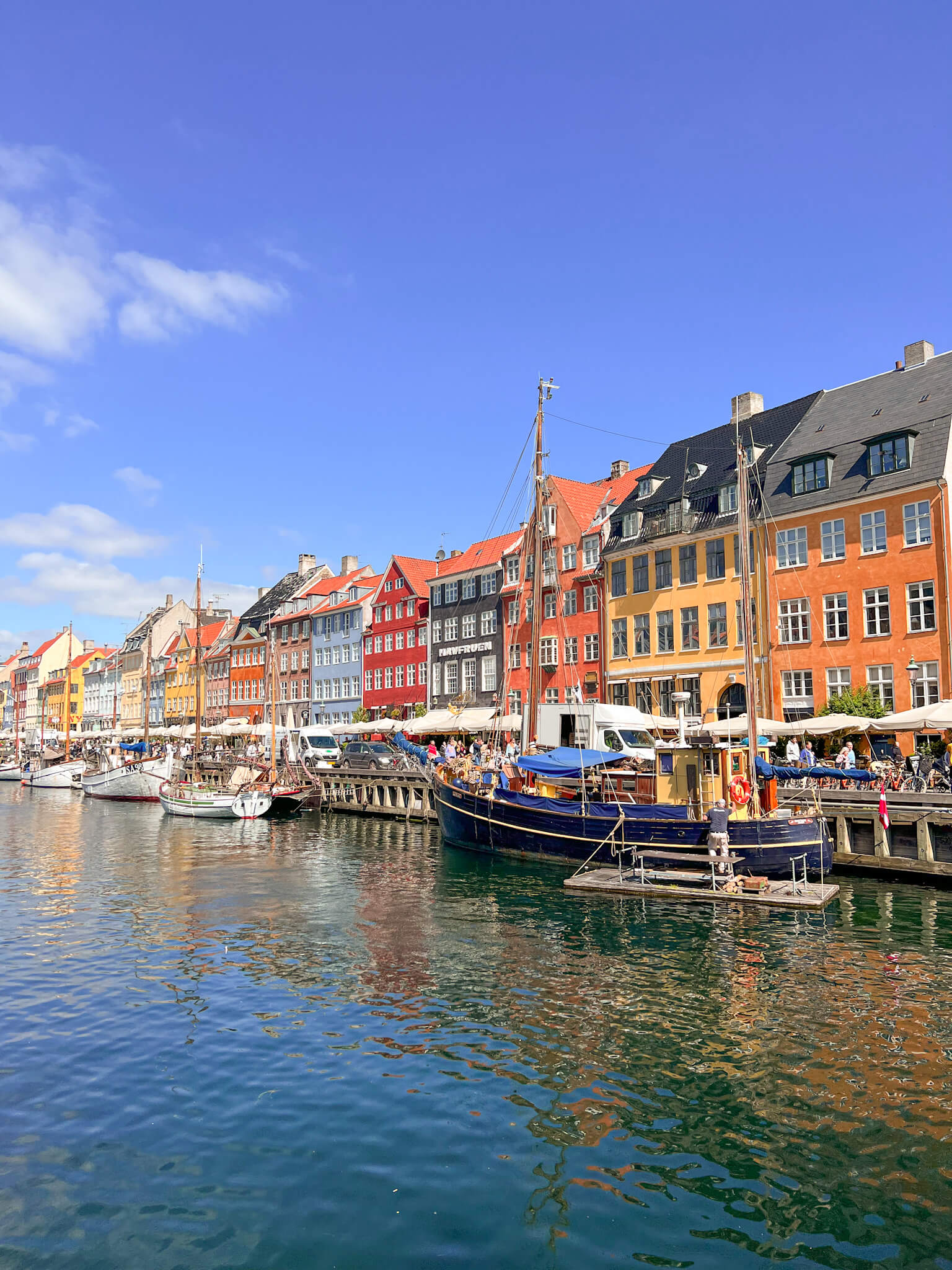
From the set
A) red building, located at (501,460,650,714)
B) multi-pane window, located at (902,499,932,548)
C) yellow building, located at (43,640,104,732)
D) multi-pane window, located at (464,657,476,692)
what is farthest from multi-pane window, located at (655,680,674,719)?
yellow building, located at (43,640,104,732)

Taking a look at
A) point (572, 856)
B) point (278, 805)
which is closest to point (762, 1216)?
point (572, 856)

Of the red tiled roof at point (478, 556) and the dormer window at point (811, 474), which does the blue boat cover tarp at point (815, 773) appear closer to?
the dormer window at point (811, 474)

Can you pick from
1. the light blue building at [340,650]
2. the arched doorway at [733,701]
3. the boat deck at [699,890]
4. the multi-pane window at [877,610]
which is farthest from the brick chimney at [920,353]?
the light blue building at [340,650]

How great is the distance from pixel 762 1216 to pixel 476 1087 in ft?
13.3

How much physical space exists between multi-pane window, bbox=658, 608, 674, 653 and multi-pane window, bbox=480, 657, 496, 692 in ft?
47.5

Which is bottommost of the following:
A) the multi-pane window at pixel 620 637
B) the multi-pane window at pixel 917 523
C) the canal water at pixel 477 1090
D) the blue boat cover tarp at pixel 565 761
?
the canal water at pixel 477 1090

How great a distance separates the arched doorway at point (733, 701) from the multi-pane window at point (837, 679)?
5035mm

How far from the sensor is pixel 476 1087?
1189 centimetres

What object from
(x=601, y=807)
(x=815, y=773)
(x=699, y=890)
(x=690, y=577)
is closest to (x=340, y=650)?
(x=690, y=577)

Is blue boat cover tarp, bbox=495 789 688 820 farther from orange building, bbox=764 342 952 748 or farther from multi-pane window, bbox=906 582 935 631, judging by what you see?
multi-pane window, bbox=906 582 935 631

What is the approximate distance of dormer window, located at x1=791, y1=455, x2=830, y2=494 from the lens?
4434 cm

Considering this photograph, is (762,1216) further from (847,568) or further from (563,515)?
(563,515)

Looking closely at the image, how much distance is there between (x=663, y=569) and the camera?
52094 millimetres

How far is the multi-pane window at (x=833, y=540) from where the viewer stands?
4294cm
